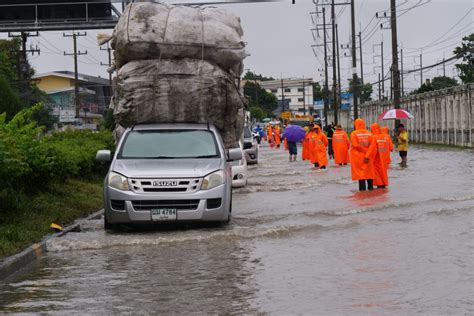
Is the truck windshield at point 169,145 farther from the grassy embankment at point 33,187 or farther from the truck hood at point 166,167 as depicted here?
the grassy embankment at point 33,187

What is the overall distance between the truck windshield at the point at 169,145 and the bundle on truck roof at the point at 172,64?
0.98 meters

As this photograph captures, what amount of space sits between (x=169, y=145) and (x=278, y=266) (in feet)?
16.1

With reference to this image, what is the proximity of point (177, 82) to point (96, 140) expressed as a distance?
9903 millimetres

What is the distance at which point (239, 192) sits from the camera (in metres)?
21.9

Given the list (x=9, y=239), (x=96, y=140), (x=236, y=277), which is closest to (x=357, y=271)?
(x=236, y=277)

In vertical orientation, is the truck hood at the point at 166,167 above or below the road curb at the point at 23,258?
above

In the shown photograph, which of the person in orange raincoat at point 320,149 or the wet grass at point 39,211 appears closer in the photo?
the wet grass at point 39,211

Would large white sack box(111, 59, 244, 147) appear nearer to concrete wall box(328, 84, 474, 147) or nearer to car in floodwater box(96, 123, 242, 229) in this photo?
car in floodwater box(96, 123, 242, 229)

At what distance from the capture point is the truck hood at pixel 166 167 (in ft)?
43.4

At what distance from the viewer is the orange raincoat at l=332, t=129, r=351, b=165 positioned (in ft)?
106

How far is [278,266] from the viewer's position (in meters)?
10.1

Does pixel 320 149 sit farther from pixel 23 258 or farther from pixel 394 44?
pixel 23 258

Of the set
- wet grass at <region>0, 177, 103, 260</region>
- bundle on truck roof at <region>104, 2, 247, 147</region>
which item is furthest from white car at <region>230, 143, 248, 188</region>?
bundle on truck roof at <region>104, 2, 247, 147</region>

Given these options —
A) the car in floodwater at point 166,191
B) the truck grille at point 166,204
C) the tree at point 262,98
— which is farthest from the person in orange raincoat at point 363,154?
the tree at point 262,98
